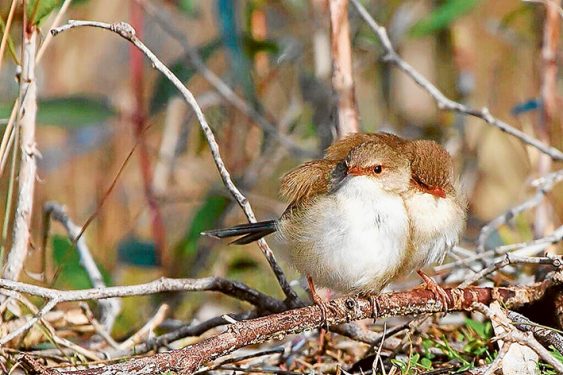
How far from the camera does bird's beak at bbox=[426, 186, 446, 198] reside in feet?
9.37

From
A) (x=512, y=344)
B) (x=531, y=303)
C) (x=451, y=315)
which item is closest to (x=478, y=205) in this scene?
(x=451, y=315)

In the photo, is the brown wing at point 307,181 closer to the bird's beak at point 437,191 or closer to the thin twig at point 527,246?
the bird's beak at point 437,191

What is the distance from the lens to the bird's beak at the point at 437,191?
2.86m

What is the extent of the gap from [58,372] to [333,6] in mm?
1741

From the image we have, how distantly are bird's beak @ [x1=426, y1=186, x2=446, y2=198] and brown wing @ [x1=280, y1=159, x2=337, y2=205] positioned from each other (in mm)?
312

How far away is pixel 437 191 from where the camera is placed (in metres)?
2.86

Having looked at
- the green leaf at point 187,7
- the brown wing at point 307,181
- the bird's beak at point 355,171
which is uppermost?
the green leaf at point 187,7

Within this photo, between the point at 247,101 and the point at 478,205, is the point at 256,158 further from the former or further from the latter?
the point at 478,205

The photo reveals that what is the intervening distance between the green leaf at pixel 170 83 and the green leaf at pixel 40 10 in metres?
1.32

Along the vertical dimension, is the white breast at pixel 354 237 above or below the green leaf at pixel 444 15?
below

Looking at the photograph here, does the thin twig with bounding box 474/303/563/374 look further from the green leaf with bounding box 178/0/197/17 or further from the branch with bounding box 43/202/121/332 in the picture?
the green leaf with bounding box 178/0/197/17

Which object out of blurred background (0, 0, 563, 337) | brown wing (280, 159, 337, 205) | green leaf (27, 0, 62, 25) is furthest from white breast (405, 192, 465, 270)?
green leaf (27, 0, 62, 25)

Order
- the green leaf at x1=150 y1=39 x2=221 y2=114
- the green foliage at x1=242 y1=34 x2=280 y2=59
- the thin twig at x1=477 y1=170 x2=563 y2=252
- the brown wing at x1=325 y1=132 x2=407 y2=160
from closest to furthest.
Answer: the brown wing at x1=325 y1=132 x2=407 y2=160
the thin twig at x1=477 y1=170 x2=563 y2=252
the green leaf at x1=150 y1=39 x2=221 y2=114
the green foliage at x1=242 y1=34 x2=280 y2=59

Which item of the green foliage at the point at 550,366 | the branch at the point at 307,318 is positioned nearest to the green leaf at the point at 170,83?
the branch at the point at 307,318
